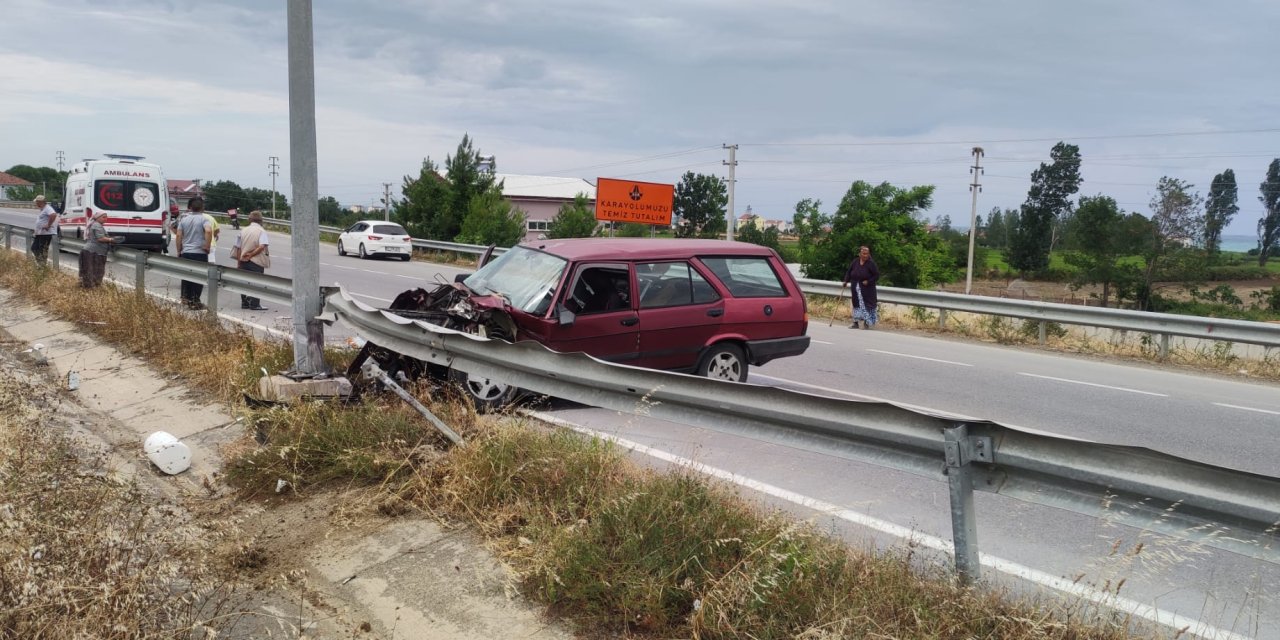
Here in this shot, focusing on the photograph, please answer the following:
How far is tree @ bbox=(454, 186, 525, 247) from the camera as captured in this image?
36.8m

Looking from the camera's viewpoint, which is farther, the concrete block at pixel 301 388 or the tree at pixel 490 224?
the tree at pixel 490 224

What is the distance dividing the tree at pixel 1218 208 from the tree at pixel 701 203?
5922 cm

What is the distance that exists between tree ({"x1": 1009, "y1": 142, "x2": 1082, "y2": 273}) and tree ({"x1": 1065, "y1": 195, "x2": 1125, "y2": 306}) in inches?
1026

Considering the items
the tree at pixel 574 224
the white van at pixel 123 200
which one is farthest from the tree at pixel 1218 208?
the white van at pixel 123 200

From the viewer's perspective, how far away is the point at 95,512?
3.99 meters

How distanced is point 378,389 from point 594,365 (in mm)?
1982

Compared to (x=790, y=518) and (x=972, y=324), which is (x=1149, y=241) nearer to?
(x=972, y=324)

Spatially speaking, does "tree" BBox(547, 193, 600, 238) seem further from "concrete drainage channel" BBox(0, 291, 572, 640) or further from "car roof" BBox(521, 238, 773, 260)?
"concrete drainage channel" BBox(0, 291, 572, 640)

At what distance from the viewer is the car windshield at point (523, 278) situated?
755 cm

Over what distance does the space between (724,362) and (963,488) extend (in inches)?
211

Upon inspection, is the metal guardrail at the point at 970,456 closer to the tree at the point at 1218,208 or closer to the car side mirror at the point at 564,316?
the car side mirror at the point at 564,316

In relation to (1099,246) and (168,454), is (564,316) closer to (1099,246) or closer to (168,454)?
(168,454)

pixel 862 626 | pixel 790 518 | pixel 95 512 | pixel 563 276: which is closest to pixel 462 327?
pixel 563 276

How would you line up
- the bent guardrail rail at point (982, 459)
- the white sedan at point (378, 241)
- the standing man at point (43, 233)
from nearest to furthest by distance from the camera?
the bent guardrail rail at point (982, 459), the standing man at point (43, 233), the white sedan at point (378, 241)
